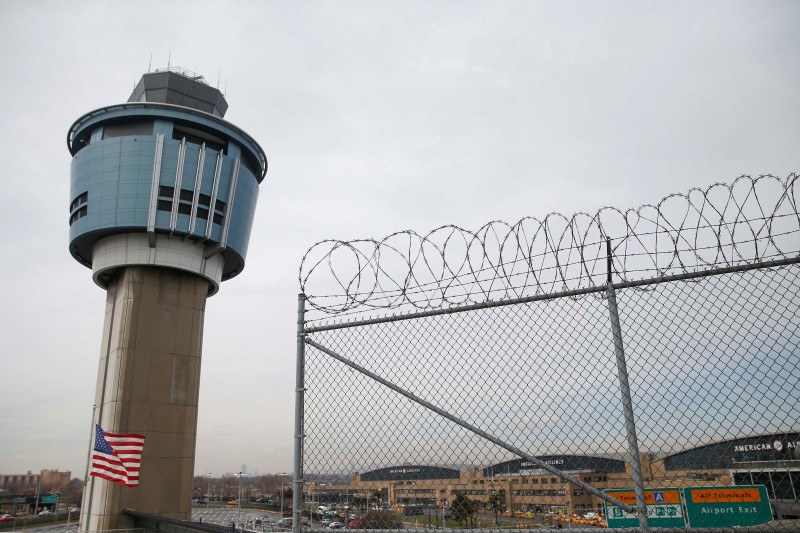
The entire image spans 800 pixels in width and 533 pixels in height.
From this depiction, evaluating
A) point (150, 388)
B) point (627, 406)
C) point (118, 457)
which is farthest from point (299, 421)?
point (150, 388)

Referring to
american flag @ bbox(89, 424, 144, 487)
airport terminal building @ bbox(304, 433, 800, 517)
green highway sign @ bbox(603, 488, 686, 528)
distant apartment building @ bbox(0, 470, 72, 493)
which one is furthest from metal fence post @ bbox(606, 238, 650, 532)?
distant apartment building @ bbox(0, 470, 72, 493)

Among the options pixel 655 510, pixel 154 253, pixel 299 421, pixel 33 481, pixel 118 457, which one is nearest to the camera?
pixel 655 510

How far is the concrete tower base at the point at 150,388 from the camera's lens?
31.6 m

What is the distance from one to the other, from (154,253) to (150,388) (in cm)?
895

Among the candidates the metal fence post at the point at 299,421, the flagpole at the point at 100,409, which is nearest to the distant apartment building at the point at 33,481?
the flagpole at the point at 100,409

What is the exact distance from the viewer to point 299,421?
549 centimetres

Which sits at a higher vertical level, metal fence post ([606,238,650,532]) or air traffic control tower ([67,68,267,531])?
air traffic control tower ([67,68,267,531])

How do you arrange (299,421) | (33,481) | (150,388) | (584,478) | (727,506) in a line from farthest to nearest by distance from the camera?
(33,481), (150,388), (299,421), (584,478), (727,506)

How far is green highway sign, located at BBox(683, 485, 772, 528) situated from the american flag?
17094 mm

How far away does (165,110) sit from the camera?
1473 inches

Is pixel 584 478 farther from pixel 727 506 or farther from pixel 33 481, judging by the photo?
pixel 33 481

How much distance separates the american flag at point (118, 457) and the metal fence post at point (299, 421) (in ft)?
46.2

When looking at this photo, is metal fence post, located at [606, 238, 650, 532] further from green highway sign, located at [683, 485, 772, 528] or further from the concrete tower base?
the concrete tower base

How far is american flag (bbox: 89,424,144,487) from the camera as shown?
16.7 metres
